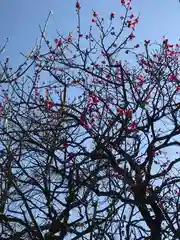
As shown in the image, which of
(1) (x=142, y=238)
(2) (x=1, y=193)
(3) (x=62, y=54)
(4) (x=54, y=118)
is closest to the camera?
(2) (x=1, y=193)

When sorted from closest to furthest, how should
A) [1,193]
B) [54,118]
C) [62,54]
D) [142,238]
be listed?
[1,193] < [142,238] < [54,118] < [62,54]

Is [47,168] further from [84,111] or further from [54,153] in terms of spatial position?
[84,111]

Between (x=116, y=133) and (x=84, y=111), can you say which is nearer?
(x=116, y=133)

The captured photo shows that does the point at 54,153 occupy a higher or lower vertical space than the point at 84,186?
higher

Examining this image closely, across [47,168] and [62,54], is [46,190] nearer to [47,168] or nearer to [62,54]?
[47,168]

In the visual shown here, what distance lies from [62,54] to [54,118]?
1809mm

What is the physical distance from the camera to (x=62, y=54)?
25.6 ft

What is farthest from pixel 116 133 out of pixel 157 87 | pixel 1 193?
pixel 1 193

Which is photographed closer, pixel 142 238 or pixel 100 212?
pixel 100 212

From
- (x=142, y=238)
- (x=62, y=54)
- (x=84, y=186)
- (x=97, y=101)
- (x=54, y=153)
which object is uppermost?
(x=62, y=54)

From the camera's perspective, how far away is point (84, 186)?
5117 millimetres

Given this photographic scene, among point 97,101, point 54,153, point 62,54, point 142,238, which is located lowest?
point 142,238

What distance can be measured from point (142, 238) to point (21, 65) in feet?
9.75

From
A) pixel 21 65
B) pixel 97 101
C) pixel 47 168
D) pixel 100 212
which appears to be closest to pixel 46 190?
pixel 47 168
